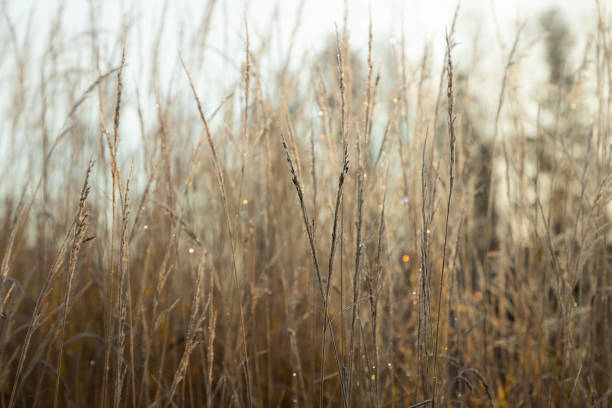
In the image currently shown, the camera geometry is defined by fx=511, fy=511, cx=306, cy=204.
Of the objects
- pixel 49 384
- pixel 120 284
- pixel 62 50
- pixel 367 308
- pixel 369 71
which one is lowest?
pixel 49 384

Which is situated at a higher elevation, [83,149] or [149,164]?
[83,149]

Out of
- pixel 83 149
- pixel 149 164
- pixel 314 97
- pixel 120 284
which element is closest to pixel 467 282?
pixel 314 97

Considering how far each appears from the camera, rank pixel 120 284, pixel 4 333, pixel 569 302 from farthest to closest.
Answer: pixel 569 302, pixel 4 333, pixel 120 284

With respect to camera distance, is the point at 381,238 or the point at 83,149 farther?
the point at 83,149

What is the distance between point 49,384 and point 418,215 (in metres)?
1.16

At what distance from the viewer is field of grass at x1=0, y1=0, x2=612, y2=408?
41.7 inches

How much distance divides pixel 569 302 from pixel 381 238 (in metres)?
0.55

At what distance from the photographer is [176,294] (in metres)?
1.69

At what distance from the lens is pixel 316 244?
46.1 inches

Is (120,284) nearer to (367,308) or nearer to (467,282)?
(367,308)

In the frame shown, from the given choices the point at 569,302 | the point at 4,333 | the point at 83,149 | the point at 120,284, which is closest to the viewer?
the point at 120,284

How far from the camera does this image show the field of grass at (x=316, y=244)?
106cm

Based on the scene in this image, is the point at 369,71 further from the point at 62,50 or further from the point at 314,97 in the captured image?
the point at 62,50

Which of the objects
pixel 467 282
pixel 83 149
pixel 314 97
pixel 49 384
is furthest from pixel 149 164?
pixel 467 282
